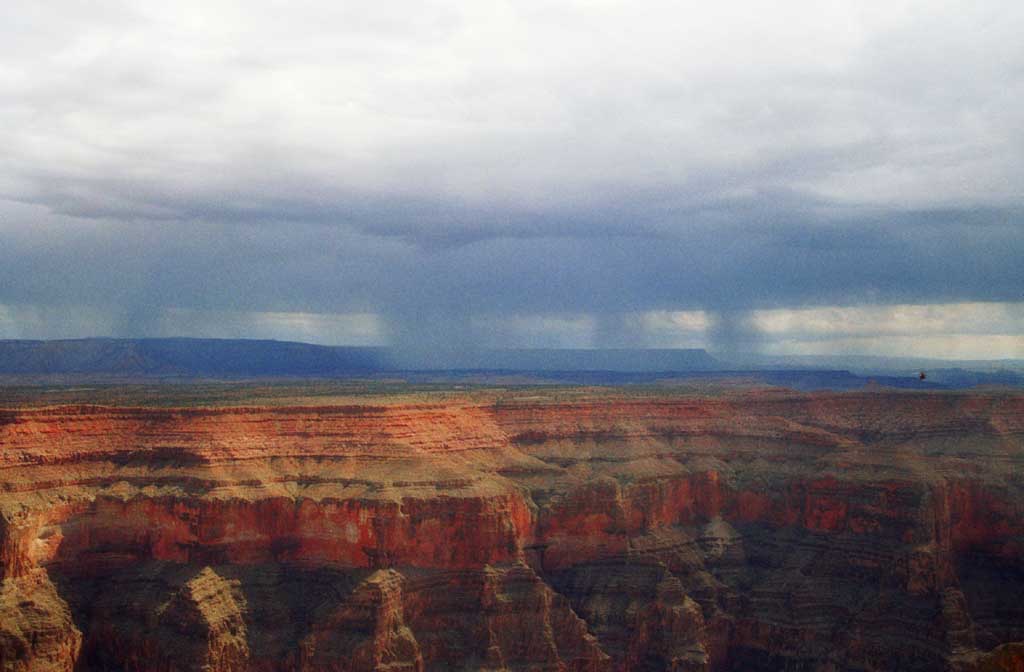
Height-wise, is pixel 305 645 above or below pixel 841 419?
below

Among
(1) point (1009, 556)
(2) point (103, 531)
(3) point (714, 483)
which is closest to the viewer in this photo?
(2) point (103, 531)

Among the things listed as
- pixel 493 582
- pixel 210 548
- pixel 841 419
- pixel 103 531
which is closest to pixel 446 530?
pixel 493 582

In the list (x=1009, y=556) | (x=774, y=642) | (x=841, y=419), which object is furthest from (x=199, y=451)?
(x=841, y=419)

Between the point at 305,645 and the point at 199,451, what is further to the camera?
the point at 199,451

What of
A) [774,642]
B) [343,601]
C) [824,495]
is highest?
[824,495]

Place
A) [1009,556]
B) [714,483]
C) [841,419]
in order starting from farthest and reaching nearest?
[841,419] → [714,483] → [1009,556]

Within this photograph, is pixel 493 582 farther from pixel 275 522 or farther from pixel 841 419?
pixel 841 419

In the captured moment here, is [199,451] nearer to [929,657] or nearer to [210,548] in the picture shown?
[210,548]
